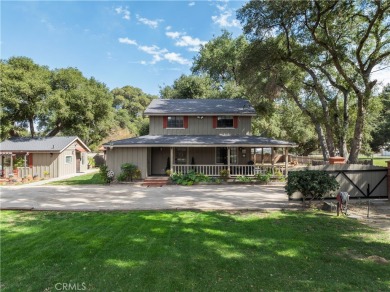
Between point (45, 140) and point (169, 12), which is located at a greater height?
point (169, 12)

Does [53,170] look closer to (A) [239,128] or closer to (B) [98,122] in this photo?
(B) [98,122]

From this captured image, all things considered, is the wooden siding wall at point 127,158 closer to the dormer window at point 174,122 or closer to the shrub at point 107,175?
the shrub at point 107,175

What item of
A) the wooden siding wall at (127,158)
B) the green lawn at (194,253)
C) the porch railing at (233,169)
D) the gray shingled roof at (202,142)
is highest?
the gray shingled roof at (202,142)

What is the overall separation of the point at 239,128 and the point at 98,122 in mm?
22393

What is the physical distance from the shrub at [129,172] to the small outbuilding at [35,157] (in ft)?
32.0

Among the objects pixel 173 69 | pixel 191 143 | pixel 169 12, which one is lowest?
pixel 191 143

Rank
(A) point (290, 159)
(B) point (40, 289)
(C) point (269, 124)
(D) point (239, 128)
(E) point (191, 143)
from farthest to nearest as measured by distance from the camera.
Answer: (A) point (290, 159) < (C) point (269, 124) < (D) point (239, 128) < (E) point (191, 143) < (B) point (40, 289)

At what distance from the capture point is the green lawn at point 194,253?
4.11 meters

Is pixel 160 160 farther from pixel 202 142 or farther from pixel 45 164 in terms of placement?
pixel 45 164

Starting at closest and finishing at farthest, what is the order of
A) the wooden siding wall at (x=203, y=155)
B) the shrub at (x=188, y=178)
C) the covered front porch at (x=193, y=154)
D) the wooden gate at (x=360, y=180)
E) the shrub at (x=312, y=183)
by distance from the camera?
1. the shrub at (x=312, y=183)
2. the wooden gate at (x=360, y=180)
3. the shrub at (x=188, y=178)
4. the covered front porch at (x=193, y=154)
5. the wooden siding wall at (x=203, y=155)

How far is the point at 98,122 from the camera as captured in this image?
33.3 meters

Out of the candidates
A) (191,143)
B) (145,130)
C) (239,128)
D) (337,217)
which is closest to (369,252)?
(337,217)

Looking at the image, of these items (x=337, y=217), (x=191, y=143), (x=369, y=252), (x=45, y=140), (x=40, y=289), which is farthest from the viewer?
(x=45, y=140)

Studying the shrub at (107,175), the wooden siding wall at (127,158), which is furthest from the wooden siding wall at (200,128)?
the shrub at (107,175)
